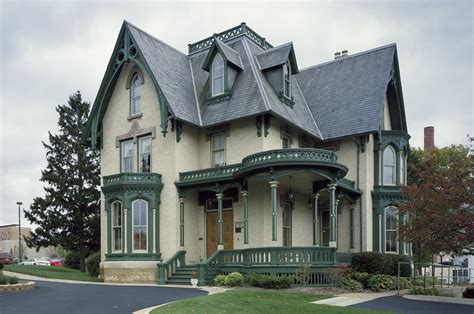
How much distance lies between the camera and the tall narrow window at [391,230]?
26688mm

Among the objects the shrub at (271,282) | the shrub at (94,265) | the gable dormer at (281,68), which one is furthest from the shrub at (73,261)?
the shrub at (271,282)

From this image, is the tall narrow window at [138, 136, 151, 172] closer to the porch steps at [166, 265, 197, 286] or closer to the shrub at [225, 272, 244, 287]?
the porch steps at [166, 265, 197, 286]

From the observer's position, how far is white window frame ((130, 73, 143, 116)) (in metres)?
27.2

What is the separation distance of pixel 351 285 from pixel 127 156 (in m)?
14.6

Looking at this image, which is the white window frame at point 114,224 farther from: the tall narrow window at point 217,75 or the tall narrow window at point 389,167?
the tall narrow window at point 389,167

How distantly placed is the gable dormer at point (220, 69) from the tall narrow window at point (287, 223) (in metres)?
6.74

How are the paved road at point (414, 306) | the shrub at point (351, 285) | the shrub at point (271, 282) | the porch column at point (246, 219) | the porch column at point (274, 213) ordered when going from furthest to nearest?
the porch column at point (246, 219), the porch column at point (274, 213), the shrub at point (351, 285), the shrub at point (271, 282), the paved road at point (414, 306)

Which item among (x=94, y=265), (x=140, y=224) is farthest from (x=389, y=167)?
(x=94, y=265)

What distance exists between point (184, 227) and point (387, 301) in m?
11.9

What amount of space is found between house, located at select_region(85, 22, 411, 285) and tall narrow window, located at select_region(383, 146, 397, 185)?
0.07m

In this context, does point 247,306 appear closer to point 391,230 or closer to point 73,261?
point 391,230

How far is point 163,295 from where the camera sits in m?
16.5

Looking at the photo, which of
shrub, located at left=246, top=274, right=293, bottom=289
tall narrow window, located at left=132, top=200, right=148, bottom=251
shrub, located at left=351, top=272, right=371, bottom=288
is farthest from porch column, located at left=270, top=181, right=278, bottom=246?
tall narrow window, located at left=132, top=200, right=148, bottom=251

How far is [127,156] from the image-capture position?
90.3 ft
